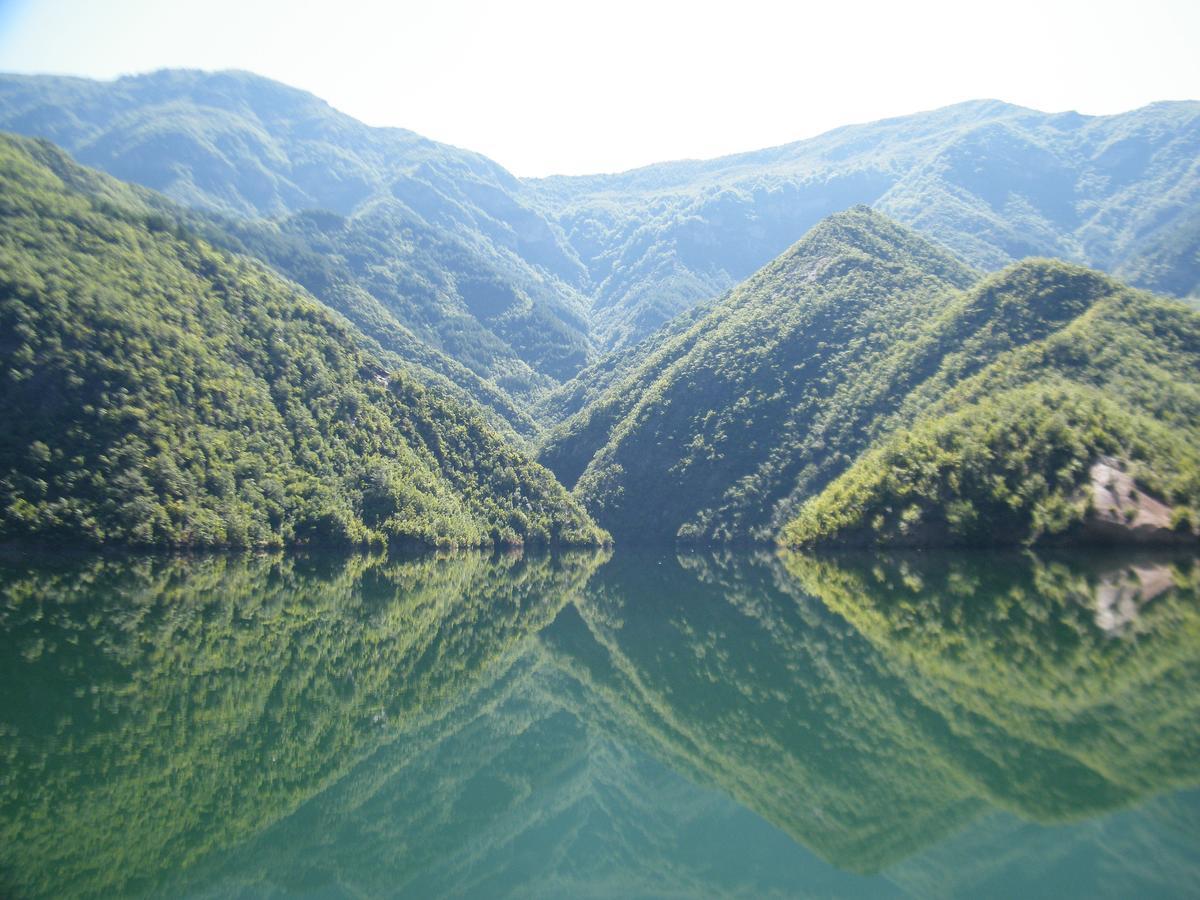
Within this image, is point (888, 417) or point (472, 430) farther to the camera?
point (472, 430)

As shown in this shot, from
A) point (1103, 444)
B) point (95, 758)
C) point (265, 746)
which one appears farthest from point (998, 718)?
point (1103, 444)

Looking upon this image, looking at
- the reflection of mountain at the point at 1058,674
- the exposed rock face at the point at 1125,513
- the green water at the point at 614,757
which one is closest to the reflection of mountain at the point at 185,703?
the green water at the point at 614,757

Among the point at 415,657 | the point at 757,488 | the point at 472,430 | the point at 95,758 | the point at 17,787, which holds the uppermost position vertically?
the point at 17,787

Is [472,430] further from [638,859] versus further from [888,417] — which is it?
[638,859]

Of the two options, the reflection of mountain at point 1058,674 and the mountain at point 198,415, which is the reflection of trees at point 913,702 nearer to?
the reflection of mountain at point 1058,674

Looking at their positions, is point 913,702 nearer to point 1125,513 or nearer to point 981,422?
point 1125,513

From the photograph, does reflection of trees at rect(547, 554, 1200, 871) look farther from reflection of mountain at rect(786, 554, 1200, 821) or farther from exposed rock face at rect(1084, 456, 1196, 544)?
exposed rock face at rect(1084, 456, 1196, 544)

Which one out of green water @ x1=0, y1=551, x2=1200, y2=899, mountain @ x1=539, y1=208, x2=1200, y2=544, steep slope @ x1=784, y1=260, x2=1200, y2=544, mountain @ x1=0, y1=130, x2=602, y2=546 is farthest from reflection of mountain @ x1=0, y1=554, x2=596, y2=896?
mountain @ x1=539, y1=208, x2=1200, y2=544

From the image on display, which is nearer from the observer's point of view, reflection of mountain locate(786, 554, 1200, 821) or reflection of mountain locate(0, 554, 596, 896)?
reflection of mountain locate(0, 554, 596, 896)
